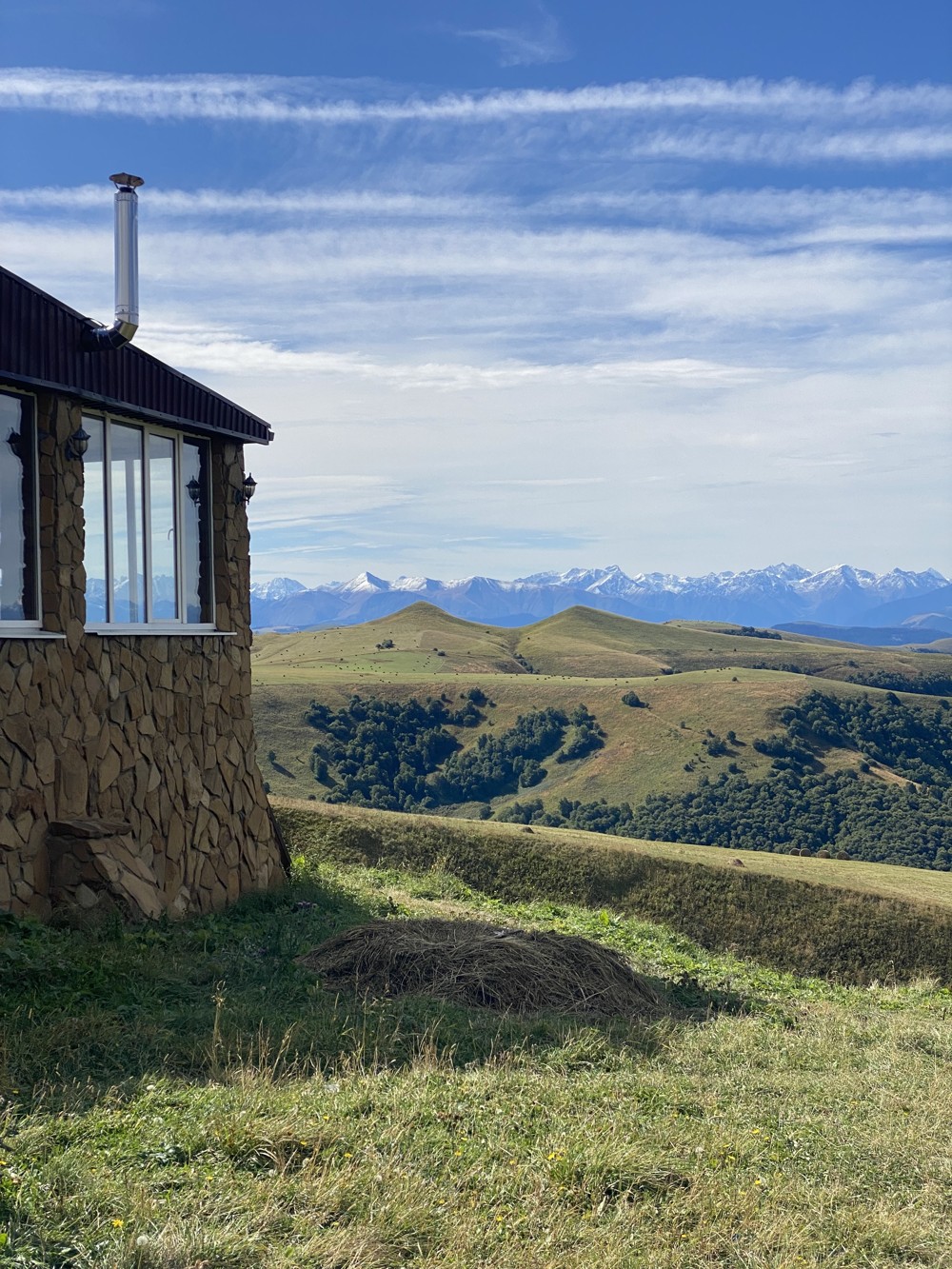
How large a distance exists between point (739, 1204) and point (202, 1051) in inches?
126

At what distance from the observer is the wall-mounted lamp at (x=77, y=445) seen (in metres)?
9.86

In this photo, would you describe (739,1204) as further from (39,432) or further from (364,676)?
(364,676)

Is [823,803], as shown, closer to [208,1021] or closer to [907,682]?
[907,682]

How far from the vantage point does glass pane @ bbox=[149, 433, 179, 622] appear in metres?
11.1

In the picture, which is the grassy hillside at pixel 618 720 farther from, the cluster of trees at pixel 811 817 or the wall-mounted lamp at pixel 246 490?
the wall-mounted lamp at pixel 246 490

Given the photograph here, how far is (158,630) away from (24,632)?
184cm

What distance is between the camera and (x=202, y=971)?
8703 mm

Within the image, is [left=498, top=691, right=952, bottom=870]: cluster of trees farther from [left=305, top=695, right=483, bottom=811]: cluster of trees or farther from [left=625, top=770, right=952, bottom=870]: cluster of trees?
[left=305, top=695, right=483, bottom=811]: cluster of trees

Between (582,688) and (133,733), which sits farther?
(582,688)

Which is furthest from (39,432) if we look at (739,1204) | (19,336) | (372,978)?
(739,1204)

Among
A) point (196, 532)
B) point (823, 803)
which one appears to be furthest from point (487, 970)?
point (823, 803)

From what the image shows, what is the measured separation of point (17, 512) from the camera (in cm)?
950

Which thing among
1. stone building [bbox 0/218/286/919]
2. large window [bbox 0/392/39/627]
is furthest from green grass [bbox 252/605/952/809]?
large window [bbox 0/392/39/627]

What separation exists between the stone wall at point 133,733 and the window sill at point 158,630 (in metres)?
0.07
